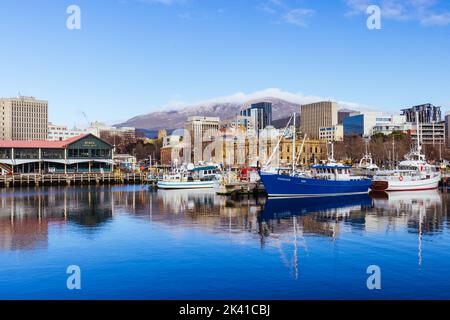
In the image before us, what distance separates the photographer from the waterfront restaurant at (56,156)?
91.0m

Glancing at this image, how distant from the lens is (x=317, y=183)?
5828cm

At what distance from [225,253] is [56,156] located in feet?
255

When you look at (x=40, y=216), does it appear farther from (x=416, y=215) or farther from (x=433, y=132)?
(x=433, y=132)

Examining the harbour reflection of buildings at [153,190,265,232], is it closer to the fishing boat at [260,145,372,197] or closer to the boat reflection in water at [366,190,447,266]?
the fishing boat at [260,145,372,197]

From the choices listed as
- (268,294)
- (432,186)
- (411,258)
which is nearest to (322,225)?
(411,258)

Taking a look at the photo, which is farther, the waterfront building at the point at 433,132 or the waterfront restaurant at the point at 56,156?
the waterfront building at the point at 433,132

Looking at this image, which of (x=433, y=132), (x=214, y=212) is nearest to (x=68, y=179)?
(x=214, y=212)

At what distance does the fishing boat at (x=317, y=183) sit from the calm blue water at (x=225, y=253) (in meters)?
11.8

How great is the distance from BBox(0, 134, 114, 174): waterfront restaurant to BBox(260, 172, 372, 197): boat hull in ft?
175

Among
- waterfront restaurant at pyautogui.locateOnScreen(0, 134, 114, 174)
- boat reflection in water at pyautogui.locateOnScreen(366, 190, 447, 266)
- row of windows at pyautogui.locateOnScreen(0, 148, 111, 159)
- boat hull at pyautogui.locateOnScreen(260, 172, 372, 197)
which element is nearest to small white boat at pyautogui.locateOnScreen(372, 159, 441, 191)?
boat hull at pyautogui.locateOnScreen(260, 172, 372, 197)

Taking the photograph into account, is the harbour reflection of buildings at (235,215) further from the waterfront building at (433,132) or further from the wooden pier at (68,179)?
the waterfront building at (433,132)

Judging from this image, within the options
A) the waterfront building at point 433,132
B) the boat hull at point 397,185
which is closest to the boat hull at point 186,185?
the boat hull at point 397,185

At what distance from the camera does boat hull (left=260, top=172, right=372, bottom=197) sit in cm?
5553

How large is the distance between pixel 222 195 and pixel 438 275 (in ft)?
135
